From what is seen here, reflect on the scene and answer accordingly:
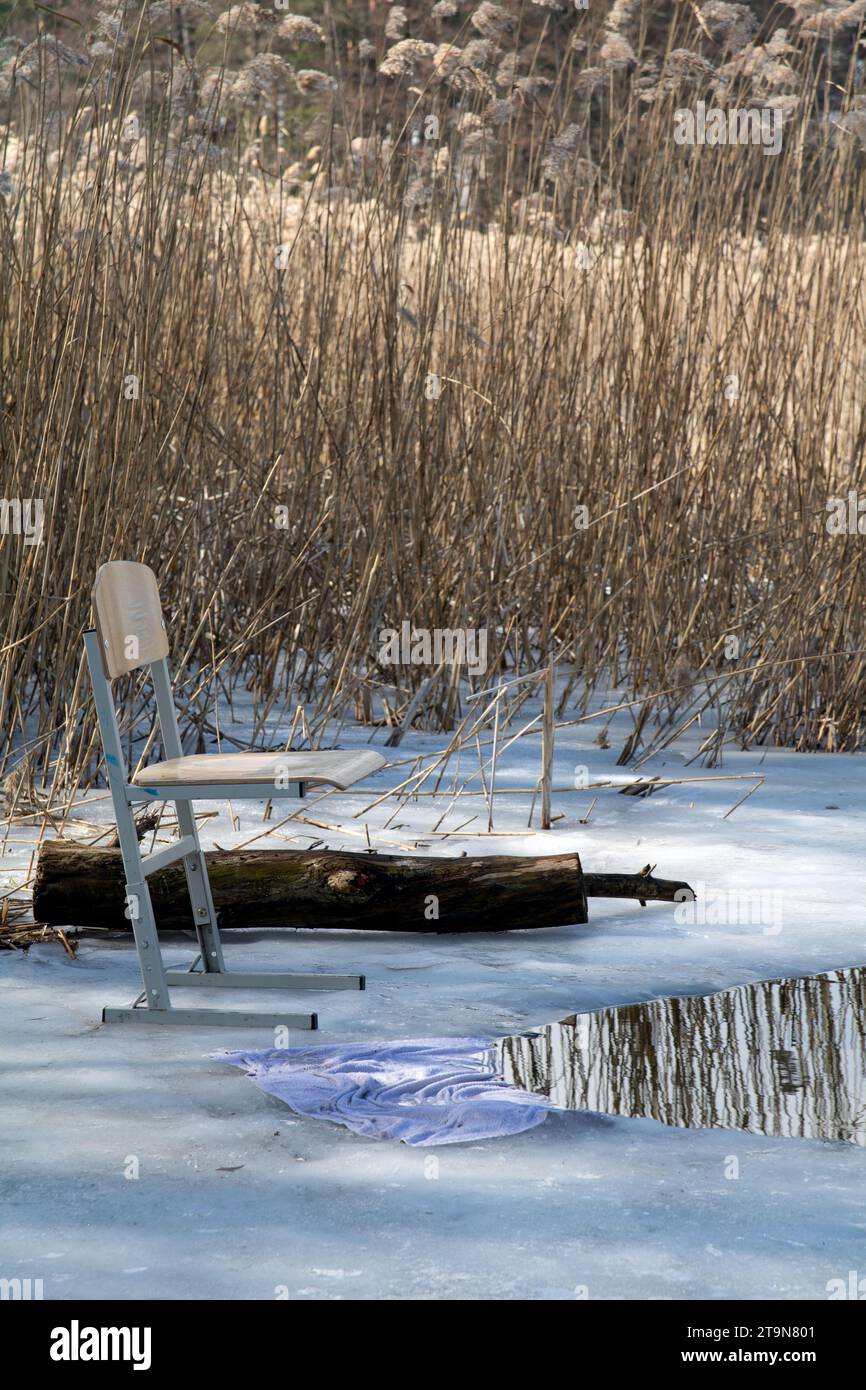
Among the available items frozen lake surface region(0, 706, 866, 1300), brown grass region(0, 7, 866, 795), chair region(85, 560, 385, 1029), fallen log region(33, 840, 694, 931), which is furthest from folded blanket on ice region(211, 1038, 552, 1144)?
brown grass region(0, 7, 866, 795)

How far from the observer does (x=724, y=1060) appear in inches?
78.7

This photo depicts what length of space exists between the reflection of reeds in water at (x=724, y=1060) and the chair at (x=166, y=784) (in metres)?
0.35

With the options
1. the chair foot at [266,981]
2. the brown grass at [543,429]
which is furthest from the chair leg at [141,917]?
the brown grass at [543,429]

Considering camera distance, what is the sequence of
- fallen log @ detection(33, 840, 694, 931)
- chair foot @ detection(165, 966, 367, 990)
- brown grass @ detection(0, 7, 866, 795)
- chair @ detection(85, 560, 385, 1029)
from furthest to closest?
brown grass @ detection(0, 7, 866, 795) < fallen log @ detection(33, 840, 694, 931) < chair foot @ detection(165, 966, 367, 990) < chair @ detection(85, 560, 385, 1029)

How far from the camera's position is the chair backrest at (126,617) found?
2.14m

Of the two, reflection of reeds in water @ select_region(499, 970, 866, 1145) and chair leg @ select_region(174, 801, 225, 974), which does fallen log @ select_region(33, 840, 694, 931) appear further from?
reflection of reeds in water @ select_region(499, 970, 866, 1145)

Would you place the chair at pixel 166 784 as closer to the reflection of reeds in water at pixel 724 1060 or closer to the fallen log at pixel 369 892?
the fallen log at pixel 369 892

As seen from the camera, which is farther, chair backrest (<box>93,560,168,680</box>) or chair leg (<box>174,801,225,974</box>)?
A: chair leg (<box>174,801,225,974</box>)

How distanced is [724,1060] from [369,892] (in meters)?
0.74

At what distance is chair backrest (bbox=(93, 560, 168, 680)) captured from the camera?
84.1 inches

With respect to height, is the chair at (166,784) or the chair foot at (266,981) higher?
the chair at (166,784)

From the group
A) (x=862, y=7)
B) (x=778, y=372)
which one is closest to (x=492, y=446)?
(x=778, y=372)

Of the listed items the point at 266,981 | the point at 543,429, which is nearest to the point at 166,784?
the point at 266,981

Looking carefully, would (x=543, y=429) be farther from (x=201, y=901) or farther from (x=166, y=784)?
(x=166, y=784)
